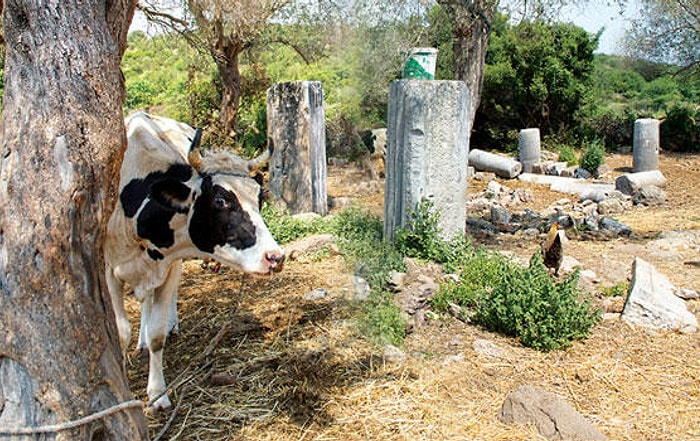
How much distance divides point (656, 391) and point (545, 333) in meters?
0.91

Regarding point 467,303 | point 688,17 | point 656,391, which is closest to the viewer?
point 656,391

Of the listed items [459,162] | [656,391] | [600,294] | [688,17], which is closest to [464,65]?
[459,162]

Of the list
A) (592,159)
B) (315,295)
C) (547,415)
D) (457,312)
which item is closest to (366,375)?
(547,415)

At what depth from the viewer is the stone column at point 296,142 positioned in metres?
9.09

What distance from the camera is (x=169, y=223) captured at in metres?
4.07

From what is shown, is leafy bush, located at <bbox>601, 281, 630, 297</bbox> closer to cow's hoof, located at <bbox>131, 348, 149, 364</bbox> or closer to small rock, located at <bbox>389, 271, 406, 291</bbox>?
small rock, located at <bbox>389, 271, 406, 291</bbox>

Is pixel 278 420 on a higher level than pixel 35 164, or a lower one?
Result: lower

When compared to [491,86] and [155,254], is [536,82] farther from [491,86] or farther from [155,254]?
[155,254]

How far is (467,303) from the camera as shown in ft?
18.9

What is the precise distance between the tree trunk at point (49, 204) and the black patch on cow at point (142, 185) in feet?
5.80

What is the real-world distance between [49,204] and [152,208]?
1817 millimetres

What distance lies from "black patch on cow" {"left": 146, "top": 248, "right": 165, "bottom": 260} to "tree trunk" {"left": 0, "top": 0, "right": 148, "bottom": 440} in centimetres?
184

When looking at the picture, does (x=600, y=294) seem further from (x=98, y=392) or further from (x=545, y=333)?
(x=98, y=392)

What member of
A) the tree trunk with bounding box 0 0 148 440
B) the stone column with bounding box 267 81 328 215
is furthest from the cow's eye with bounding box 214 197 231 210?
the stone column with bounding box 267 81 328 215
